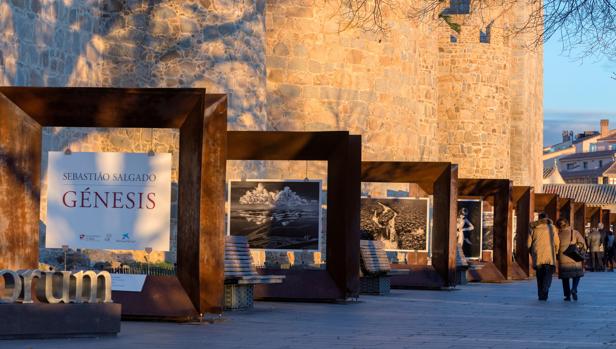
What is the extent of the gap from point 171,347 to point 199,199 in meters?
2.76

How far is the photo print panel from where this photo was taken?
25.7m

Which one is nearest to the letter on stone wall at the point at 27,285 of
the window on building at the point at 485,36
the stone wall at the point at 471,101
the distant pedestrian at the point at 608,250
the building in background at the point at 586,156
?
the stone wall at the point at 471,101

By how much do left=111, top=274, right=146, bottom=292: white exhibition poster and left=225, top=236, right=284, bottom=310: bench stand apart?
1.90 meters

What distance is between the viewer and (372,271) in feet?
63.2

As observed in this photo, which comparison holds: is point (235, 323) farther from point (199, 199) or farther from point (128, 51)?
point (128, 51)

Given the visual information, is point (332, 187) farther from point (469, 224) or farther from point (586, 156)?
point (586, 156)

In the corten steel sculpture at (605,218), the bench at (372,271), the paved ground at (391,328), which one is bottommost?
the paved ground at (391,328)

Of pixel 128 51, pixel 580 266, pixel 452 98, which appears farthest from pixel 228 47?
pixel 452 98

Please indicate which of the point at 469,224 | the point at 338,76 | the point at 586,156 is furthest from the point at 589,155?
the point at 469,224

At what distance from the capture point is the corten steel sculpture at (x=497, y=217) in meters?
26.1

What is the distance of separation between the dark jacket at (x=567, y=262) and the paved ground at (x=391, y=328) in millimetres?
1062

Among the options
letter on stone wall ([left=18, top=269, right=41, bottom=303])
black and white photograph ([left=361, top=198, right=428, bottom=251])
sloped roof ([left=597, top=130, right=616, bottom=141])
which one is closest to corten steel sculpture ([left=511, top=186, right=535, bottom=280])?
black and white photograph ([left=361, top=198, right=428, bottom=251])

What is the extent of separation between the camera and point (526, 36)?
49.1 meters

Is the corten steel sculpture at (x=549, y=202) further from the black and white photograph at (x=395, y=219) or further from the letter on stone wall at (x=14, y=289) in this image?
the letter on stone wall at (x=14, y=289)
